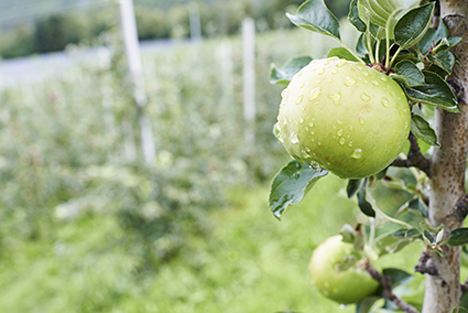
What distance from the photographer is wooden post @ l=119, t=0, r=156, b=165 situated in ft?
6.98

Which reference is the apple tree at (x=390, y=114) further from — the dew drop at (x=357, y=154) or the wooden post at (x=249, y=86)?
the wooden post at (x=249, y=86)

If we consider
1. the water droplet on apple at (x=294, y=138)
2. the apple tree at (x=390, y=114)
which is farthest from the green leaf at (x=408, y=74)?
the water droplet on apple at (x=294, y=138)

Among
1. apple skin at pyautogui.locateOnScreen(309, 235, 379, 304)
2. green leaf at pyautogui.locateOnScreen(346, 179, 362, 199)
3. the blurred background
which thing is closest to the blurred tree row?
the blurred background

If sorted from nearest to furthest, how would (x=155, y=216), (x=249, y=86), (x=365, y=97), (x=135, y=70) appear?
1. (x=365, y=97)
2. (x=155, y=216)
3. (x=135, y=70)
4. (x=249, y=86)

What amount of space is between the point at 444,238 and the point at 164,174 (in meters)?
1.86

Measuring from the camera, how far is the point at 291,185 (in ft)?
1.33

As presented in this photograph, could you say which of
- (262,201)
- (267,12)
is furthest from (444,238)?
(267,12)

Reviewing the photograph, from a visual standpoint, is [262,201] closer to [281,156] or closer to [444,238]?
[281,156]

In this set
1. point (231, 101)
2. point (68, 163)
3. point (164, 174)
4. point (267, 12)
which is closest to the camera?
point (164, 174)

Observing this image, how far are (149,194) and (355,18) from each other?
1869 millimetres

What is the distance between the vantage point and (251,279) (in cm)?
211

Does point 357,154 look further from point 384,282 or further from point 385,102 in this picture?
point 384,282

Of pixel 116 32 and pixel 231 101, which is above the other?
pixel 116 32

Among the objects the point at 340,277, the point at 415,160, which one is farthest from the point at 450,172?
the point at 340,277
